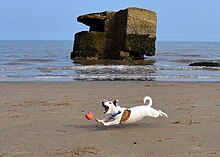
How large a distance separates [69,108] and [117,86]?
15.5 feet

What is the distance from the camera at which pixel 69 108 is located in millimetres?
8930

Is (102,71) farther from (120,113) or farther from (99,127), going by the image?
(120,113)

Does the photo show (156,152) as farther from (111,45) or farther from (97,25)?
(97,25)

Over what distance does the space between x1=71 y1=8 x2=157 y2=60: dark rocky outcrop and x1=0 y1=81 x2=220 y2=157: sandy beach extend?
18.4 m

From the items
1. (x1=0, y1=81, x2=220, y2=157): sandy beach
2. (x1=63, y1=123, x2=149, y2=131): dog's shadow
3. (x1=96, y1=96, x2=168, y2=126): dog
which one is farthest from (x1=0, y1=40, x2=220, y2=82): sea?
(x1=96, y1=96, x2=168, y2=126): dog

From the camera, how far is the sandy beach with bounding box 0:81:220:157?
17.7 ft

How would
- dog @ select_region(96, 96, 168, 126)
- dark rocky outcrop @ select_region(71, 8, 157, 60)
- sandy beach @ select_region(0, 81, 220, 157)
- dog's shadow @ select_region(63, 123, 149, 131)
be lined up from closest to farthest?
sandy beach @ select_region(0, 81, 220, 157)
dog @ select_region(96, 96, 168, 126)
dog's shadow @ select_region(63, 123, 149, 131)
dark rocky outcrop @ select_region(71, 8, 157, 60)

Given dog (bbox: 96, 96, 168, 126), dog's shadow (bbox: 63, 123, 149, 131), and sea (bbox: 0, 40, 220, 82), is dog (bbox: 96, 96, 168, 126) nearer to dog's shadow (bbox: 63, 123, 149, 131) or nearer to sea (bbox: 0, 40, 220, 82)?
dog's shadow (bbox: 63, 123, 149, 131)

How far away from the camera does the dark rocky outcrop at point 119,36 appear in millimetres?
29781

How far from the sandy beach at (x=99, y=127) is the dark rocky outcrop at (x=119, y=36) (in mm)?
18379

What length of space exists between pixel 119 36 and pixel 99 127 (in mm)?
24774

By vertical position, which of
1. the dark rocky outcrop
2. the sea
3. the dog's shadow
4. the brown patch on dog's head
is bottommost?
the sea

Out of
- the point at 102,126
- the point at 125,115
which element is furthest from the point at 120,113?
the point at 102,126

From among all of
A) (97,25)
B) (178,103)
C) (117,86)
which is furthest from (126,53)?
(178,103)
